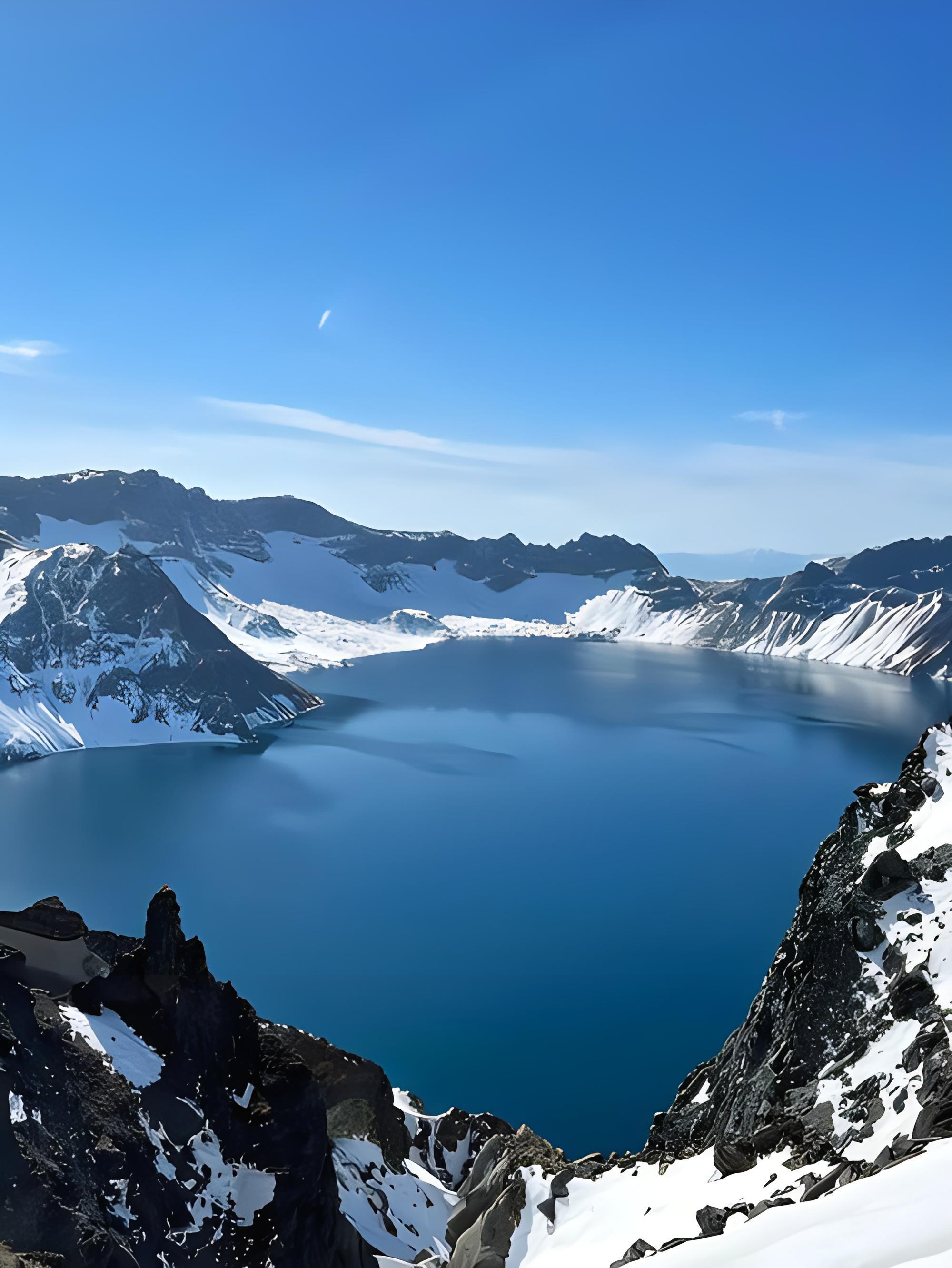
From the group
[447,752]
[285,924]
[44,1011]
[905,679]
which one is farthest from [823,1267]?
[905,679]

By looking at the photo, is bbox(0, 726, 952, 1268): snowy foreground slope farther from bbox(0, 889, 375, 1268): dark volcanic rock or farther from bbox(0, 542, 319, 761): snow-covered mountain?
bbox(0, 542, 319, 761): snow-covered mountain

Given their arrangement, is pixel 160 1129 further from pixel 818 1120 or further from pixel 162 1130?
pixel 818 1120

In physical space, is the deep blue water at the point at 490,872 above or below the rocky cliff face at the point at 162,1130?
below

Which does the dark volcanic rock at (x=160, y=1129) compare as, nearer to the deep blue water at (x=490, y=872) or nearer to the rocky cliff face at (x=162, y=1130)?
the rocky cliff face at (x=162, y=1130)

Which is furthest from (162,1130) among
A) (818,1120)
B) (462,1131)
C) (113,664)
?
(113,664)

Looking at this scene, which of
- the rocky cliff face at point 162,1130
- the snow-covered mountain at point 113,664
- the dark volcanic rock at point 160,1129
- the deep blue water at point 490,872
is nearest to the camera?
the dark volcanic rock at point 160,1129

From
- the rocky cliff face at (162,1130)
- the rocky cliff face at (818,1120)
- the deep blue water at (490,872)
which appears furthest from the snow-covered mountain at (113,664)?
the rocky cliff face at (818,1120)

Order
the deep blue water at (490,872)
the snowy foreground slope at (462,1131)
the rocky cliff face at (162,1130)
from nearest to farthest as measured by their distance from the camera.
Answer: the snowy foreground slope at (462,1131) → the rocky cliff face at (162,1130) → the deep blue water at (490,872)
